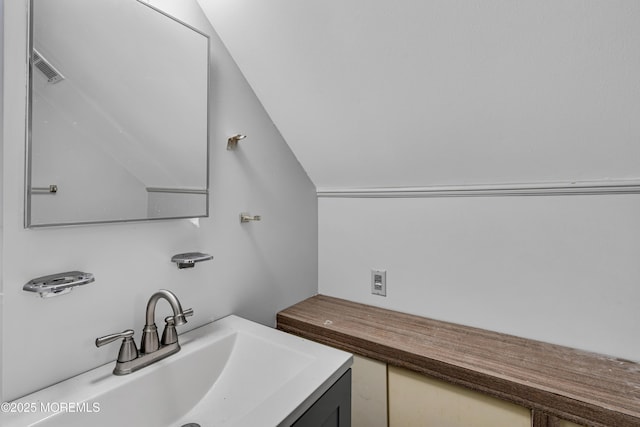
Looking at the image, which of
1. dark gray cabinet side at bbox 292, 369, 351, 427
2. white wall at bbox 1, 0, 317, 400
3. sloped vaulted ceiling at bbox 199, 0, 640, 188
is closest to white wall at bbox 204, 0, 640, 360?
sloped vaulted ceiling at bbox 199, 0, 640, 188

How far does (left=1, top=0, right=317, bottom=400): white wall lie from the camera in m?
0.67

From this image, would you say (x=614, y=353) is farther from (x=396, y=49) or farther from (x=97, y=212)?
(x=97, y=212)

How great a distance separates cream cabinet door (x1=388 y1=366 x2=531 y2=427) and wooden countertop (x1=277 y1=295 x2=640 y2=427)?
0.14 feet

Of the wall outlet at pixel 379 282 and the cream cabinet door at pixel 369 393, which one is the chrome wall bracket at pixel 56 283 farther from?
the wall outlet at pixel 379 282

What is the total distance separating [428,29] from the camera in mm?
886

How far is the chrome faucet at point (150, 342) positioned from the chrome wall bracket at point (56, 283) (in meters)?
0.15

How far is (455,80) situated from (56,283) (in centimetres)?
114

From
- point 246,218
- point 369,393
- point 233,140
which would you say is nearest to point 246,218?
point 246,218

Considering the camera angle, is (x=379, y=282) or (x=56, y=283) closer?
(x=56, y=283)

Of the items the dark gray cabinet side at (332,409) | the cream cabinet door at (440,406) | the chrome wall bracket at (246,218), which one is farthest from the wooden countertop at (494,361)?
the chrome wall bracket at (246,218)

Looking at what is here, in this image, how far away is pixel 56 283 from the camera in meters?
0.67

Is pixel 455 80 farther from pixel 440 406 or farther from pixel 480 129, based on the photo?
pixel 440 406

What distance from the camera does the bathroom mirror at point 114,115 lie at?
70 cm

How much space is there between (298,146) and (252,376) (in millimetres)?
919
